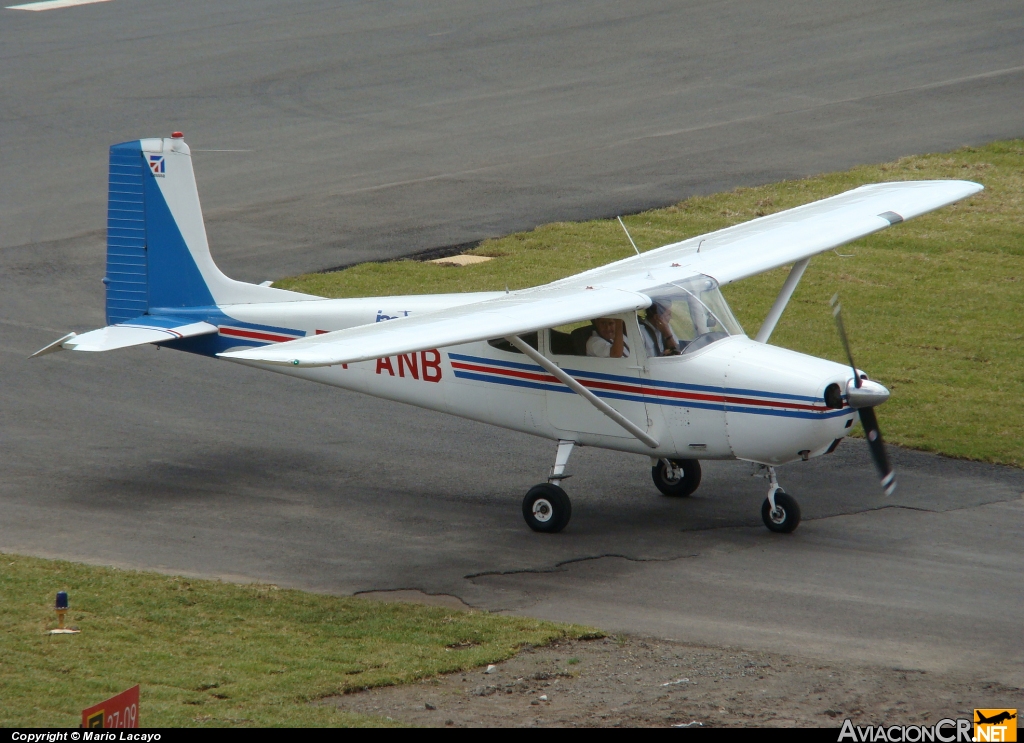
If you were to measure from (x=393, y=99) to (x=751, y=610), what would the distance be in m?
22.7

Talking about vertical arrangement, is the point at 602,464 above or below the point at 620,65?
below

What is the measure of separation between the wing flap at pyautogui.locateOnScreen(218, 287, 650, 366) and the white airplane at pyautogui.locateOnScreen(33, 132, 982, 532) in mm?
24

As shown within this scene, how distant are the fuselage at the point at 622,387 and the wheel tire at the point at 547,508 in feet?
2.08

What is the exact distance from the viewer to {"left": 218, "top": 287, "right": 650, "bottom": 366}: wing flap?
35.0 ft

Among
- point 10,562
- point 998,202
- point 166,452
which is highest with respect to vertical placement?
point 998,202

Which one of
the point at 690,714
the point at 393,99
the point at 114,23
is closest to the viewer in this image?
the point at 690,714

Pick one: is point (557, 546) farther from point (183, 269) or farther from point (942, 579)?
point (183, 269)

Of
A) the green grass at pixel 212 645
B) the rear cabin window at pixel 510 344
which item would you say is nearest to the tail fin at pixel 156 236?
the rear cabin window at pixel 510 344

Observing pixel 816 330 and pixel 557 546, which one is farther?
pixel 816 330

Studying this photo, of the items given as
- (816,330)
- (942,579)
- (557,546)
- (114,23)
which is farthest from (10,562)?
(114,23)

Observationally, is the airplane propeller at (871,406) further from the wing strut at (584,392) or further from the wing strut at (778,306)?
the wing strut at (584,392)

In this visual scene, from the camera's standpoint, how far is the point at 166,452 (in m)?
15.6

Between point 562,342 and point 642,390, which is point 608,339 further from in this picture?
point 642,390

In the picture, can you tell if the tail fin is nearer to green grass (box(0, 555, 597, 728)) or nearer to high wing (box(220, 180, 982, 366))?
high wing (box(220, 180, 982, 366))
